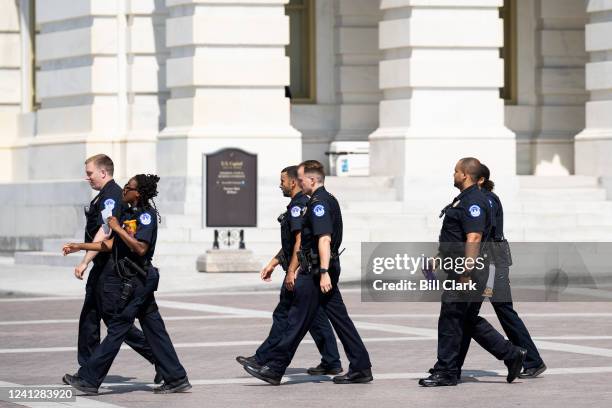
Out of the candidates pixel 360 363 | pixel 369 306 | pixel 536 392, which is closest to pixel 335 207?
pixel 360 363

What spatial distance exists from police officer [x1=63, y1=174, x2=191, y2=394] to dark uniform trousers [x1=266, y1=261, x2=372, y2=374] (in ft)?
2.75

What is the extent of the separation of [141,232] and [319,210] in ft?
4.84

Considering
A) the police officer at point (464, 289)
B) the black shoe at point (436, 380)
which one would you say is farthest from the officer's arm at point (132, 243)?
the black shoe at point (436, 380)

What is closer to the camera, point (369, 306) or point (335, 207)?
point (335, 207)

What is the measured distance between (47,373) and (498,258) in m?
3.87

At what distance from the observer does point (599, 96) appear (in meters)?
30.5

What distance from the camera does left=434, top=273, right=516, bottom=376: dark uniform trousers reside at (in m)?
13.7

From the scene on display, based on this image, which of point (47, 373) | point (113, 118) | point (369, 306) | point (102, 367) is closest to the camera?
point (102, 367)

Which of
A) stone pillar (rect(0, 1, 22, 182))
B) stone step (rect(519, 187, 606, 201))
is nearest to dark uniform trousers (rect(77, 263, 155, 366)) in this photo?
stone step (rect(519, 187, 606, 201))

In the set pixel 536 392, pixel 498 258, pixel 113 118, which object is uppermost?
pixel 113 118

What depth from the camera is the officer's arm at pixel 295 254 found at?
14102 millimetres

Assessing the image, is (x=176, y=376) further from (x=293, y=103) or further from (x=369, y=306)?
(x=293, y=103)

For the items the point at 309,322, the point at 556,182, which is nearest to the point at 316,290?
the point at 309,322

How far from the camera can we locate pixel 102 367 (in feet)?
43.5
